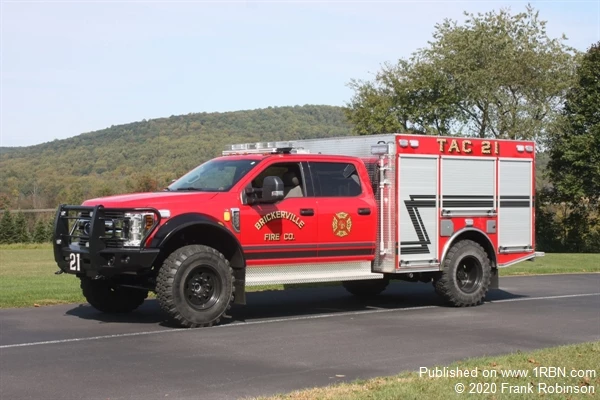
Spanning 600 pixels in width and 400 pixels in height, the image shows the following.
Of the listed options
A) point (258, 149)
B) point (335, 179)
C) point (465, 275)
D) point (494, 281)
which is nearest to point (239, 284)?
point (335, 179)

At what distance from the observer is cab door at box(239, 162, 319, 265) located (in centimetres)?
1202

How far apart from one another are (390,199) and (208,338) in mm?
4201

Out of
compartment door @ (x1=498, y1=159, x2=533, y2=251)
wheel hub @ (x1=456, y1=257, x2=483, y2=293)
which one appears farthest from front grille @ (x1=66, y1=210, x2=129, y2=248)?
compartment door @ (x1=498, y1=159, x2=533, y2=251)

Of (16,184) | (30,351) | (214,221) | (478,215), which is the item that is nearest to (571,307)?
(478,215)

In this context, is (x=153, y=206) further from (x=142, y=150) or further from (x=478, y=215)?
(x=142, y=150)

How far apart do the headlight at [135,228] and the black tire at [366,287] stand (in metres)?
5.20

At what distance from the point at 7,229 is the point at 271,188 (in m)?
52.2

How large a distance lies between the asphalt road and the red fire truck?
57 cm

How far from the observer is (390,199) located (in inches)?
533

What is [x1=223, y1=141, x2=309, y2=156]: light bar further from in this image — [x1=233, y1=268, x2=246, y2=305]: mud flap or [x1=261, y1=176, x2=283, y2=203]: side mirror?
[x1=233, y1=268, x2=246, y2=305]: mud flap

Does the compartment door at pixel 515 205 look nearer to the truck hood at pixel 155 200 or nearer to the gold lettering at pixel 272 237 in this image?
the gold lettering at pixel 272 237

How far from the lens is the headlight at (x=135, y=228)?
36.6 feet

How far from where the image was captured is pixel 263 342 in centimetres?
1043

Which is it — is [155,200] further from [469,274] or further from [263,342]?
[469,274]
